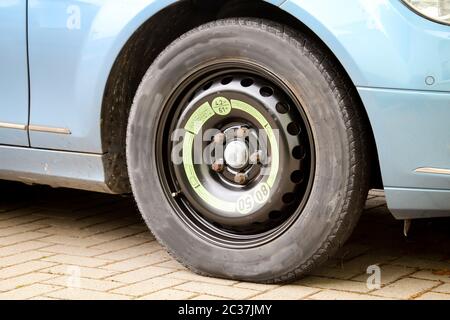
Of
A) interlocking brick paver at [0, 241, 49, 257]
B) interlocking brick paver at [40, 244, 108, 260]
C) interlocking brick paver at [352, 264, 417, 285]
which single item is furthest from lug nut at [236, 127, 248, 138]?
interlocking brick paver at [0, 241, 49, 257]

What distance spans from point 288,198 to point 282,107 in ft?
1.12

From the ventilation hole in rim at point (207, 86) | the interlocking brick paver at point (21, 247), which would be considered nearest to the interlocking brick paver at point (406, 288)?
the ventilation hole in rim at point (207, 86)

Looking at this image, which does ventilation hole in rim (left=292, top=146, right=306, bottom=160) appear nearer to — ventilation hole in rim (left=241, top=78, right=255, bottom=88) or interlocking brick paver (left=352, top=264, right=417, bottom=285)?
ventilation hole in rim (left=241, top=78, right=255, bottom=88)

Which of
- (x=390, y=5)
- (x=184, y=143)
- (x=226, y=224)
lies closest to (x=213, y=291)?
(x=226, y=224)

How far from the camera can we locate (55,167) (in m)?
4.27

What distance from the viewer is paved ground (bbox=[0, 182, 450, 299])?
384 centimetres

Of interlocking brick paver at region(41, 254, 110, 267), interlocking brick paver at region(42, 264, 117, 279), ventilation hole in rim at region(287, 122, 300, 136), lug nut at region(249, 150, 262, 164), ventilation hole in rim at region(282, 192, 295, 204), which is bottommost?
interlocking brick paver at region(41, 254, 110, 267)

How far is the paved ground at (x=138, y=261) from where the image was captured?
3842 mm

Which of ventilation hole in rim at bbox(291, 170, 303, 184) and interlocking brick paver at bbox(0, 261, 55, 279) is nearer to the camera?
ventilation hole in rim at bbox(291, 170, 303, 184)

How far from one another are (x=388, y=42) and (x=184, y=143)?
946 mm

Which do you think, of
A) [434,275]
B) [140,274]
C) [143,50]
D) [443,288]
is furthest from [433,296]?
[143,50]

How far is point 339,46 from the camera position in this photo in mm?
3557

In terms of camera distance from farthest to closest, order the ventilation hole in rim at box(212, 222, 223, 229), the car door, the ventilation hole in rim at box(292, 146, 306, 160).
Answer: the car door < the ventilation hole in rim at box(212, 222, 223, 229) < the ventilation hole in rim at box(292, 146, 306, 160)

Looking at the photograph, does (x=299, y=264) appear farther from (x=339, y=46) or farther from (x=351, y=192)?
(x=339, y=46)
